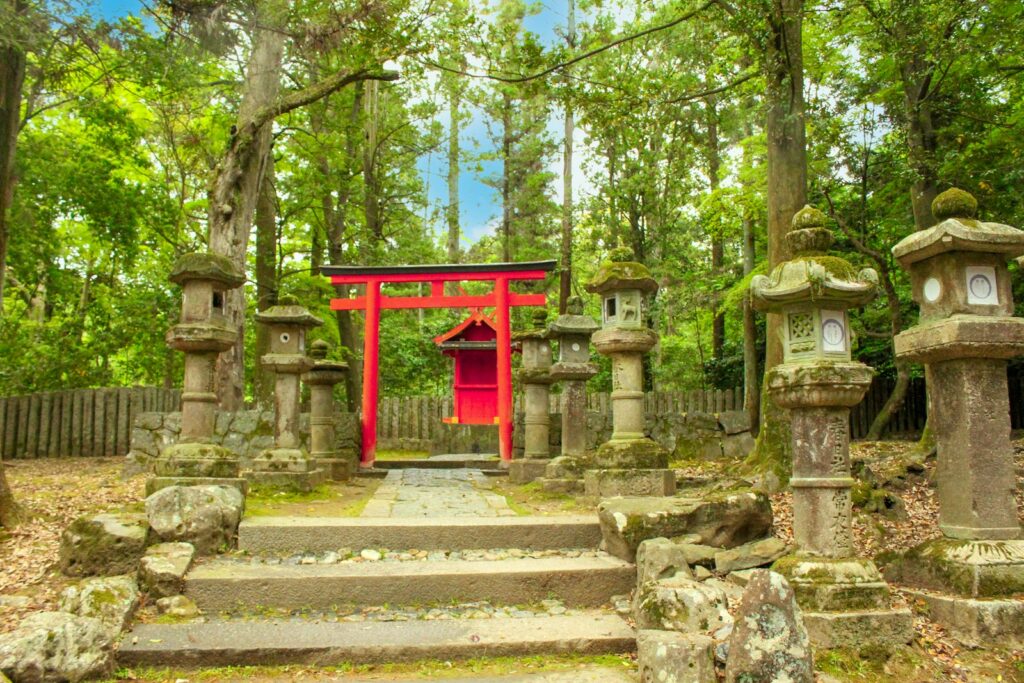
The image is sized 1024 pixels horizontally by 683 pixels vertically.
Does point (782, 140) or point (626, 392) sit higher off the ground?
point (782, 140)

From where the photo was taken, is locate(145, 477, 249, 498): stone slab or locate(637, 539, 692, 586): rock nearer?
locate(637, 539, 692, 586): rock

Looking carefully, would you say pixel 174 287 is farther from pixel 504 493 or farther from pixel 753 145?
pixel 753 145

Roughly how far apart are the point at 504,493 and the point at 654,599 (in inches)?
166

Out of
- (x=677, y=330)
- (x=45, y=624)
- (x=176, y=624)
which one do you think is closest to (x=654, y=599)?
(x=176, y=624)

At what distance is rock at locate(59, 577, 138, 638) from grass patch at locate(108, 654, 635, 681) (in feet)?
1.30

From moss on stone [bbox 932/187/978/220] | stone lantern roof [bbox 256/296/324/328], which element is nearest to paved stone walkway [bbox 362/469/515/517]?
stone lantern roof [bbox 256/296/324/328]

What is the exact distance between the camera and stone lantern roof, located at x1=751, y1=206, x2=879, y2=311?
4598mm

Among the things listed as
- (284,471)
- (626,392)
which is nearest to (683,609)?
(626,392)

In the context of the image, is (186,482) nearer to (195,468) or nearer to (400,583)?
(195,468)

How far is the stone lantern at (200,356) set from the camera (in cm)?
628

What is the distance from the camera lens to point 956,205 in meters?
4.75

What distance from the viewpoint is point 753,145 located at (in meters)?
13.8

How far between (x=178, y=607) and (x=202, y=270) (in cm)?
333

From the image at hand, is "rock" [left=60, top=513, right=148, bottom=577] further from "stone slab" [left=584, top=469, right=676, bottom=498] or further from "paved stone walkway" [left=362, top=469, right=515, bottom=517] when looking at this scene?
"stone slab" [left=584, top=469, right=676, bottom=498]
